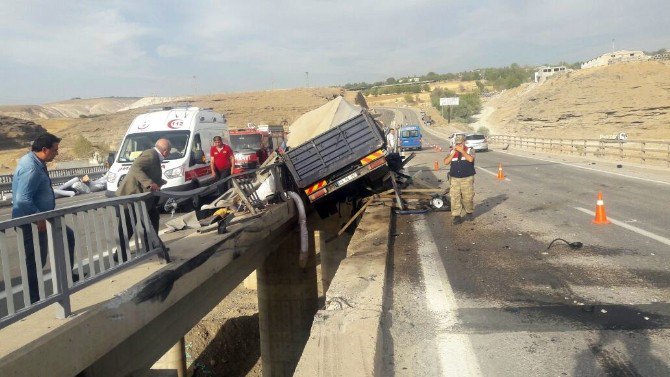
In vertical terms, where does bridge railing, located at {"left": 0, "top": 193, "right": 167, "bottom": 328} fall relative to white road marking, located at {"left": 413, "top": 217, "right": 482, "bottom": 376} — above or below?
above

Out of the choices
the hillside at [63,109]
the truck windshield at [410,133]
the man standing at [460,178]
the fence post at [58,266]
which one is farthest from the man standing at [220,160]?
the hillside at [63,109]

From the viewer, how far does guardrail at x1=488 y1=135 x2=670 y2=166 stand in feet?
70.6

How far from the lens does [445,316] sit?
4910 mm

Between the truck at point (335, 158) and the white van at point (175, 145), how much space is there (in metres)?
3.16

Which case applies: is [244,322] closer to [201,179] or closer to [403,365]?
[201,179]

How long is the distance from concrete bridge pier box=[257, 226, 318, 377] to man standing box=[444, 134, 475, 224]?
434 centimetres

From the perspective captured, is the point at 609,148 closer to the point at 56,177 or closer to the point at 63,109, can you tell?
the point at 56,177

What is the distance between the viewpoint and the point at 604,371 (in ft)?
12.1

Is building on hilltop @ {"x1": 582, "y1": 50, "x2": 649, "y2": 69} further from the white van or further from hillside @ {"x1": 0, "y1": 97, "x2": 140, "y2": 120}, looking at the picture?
hillside @ {"x1": 0, "y1": 97, "x2": 140, "y2": 120}

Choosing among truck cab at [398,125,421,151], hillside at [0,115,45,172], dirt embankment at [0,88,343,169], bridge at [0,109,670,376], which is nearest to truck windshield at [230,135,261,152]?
bridge at [0,109,670,376]

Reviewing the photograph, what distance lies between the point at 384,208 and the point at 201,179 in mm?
5197

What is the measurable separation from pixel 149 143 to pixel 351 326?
10382 millimetres

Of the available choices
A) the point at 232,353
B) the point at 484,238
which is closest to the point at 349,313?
the point at 484,238

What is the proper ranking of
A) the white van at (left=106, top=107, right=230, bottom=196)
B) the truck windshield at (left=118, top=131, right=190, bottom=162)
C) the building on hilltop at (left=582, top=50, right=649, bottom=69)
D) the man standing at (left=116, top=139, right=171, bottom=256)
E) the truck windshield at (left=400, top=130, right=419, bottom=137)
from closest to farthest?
1. the man standing at (left=116, top=139, right=171, bottom=256)
2. the white van at (left=106, top=107, right=230, bottom=196)
3. the truck windshield at (left=118, top=131, right=190, bottom=162)
4. the truck windshield at (left=400, top=130, right=419, bottom=137)
5. the building on hilltop at (left=582, top=50, right=649, bottom=69)
